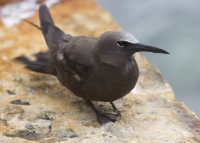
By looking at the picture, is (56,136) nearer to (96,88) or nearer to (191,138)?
(96,88)

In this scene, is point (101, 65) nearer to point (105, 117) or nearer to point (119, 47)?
point (119, 47)

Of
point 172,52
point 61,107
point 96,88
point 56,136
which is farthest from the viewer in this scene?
point 172,52

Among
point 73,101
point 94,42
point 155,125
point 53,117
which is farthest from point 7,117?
point 155,125

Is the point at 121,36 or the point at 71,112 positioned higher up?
the point at 121,36

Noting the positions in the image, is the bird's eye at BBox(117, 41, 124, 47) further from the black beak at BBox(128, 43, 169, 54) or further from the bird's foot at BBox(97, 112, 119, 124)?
the bird's foot at BBox(97, 112, 119, 124)

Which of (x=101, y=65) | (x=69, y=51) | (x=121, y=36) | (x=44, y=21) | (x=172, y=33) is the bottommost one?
(x=101, y=65)

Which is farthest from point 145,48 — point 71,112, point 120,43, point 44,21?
point 44,21

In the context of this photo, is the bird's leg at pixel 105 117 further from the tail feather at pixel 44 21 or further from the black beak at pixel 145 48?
the tail feather at pixel 44 21
